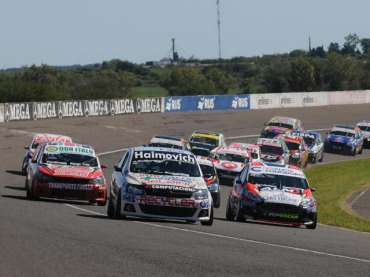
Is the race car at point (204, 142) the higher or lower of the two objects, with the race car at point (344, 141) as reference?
higher

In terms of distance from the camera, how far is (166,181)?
1719 centimetres

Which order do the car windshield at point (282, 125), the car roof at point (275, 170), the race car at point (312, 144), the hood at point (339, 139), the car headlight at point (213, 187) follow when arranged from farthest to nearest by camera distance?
the hood at point (339, 139)
the car windshield at point (282, 125)
the race car at point (312, 144)
the car headlight at point (213, 187)
the car roof at point (275, 170)

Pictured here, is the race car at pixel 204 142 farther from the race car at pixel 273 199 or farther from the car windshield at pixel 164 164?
the car windshield at pixel 164 164

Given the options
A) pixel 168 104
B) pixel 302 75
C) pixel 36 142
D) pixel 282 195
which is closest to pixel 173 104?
pixel 168 104

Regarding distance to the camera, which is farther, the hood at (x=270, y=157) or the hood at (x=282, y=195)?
the hood at (x=270, y=157)

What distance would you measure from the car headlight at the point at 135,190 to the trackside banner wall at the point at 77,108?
41.3 meters

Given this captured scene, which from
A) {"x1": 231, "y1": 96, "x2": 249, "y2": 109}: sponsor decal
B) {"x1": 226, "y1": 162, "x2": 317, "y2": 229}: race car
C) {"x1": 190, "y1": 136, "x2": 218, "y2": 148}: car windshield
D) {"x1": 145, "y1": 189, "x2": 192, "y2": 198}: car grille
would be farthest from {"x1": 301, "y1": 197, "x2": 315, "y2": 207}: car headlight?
{"x1": 231, "y1": 96, "x2": 249, "y2": 109}: sponsor decal

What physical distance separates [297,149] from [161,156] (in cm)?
2483

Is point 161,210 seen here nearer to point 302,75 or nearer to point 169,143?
point 169,143

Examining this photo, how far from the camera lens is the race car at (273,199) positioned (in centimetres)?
1944

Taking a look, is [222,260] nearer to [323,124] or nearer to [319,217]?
[319,217]

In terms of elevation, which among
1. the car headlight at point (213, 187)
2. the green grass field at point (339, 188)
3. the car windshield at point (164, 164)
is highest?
the car windshield at point (164, 164)

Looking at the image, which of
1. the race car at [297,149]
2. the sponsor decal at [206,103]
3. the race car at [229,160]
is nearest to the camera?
the race car at [229,160]

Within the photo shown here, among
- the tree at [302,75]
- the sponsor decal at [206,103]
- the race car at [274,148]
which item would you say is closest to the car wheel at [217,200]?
the race car at [274,148]
